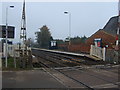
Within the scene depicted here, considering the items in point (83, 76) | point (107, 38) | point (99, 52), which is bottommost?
point (83, 76)

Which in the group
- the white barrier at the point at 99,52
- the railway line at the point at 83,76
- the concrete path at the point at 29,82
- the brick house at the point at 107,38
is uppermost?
the brick house at the point at 107,38

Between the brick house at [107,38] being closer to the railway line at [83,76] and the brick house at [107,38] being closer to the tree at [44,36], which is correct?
the railway line at [83,76]

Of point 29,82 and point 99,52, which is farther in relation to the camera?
point 99,52

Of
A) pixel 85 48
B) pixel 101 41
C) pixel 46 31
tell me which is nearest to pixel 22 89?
pixel 101 41

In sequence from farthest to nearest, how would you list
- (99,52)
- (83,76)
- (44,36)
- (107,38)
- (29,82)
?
(44,36) → (107,38) → (99,52) → (83,76) → (29,82)

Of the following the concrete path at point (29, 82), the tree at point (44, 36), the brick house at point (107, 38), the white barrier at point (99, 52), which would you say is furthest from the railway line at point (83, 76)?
the tree at point (44, 36)

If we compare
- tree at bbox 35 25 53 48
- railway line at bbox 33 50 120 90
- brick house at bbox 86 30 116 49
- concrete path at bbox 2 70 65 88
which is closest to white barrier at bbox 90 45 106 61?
railway line at bbox 33 50 120 90

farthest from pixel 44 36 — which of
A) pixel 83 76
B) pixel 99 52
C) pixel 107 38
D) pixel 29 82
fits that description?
pixel 29 82

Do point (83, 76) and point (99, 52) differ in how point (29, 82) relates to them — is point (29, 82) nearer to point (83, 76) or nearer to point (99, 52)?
point (83, 76)

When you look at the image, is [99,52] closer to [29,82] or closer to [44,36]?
[29,82]

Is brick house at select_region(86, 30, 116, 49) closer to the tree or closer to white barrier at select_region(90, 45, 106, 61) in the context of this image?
white barrier at select_region(90, 45, 106, 61)

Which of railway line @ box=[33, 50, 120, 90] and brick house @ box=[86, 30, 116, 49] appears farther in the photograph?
brick house @ box=[86, 30, 116, 49]

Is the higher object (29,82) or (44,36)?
(44,36)

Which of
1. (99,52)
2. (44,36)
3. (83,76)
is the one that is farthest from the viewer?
(44,36)
